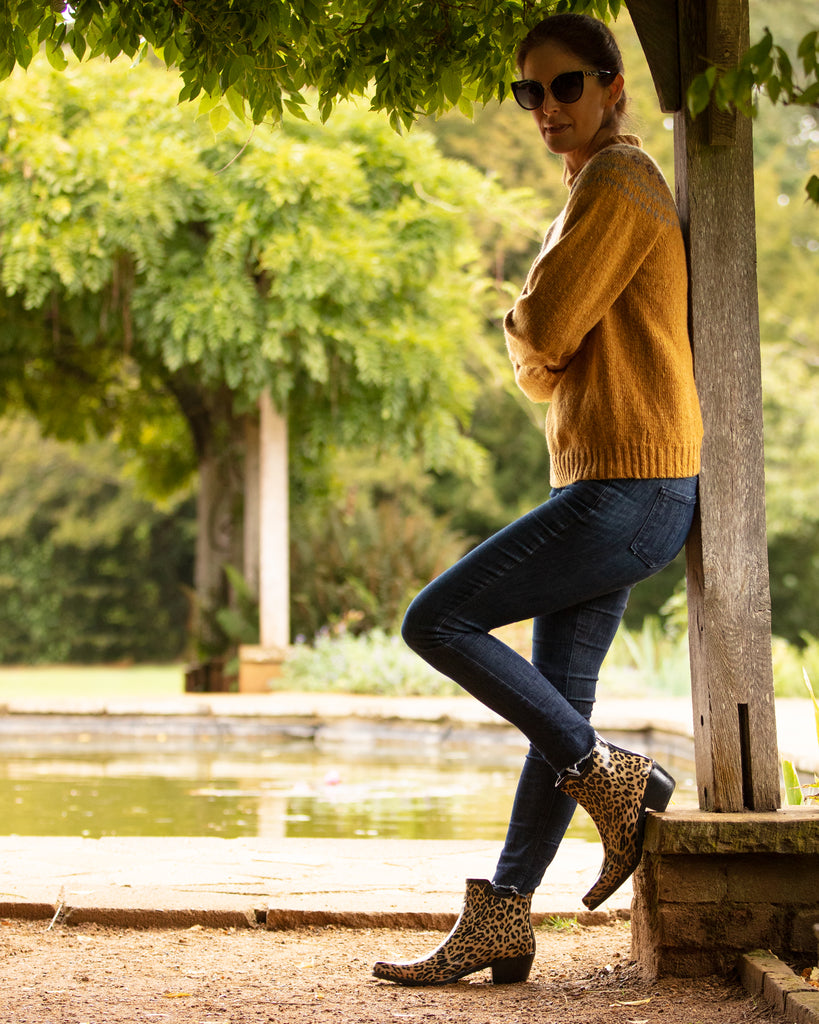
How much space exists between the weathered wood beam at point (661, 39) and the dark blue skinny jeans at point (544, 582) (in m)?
0.81

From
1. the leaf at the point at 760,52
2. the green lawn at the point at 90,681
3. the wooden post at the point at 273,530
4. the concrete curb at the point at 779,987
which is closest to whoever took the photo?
the leaf at the point at 760,52

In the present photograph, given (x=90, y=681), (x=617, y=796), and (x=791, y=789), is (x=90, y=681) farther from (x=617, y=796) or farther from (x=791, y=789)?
(x=617, y=796)

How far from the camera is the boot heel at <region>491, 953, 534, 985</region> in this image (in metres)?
2.33

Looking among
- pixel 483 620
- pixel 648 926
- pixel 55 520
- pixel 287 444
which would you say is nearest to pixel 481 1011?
pixel 648 926

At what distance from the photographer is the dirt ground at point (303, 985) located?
6.73ft

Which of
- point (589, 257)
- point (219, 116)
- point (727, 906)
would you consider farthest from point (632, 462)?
point (219, 116)

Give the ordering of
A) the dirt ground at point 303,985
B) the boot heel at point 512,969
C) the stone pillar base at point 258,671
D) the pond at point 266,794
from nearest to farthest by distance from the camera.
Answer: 1. the dirt ground at point 303,985
2. the boot heel at point 512,969
3. the pond at point 266,794
4. the stone pillar base at point 258,671

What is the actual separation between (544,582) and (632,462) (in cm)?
27

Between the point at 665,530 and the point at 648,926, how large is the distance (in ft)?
2.51

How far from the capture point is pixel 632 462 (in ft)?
7.01

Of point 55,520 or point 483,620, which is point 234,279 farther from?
point 55,520

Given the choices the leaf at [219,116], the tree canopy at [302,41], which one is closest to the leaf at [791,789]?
the tree canopy at [302,41]

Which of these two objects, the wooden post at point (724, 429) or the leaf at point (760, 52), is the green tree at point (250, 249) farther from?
the leaf at point (760, 52)

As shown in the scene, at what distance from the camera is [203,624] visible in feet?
36.1
